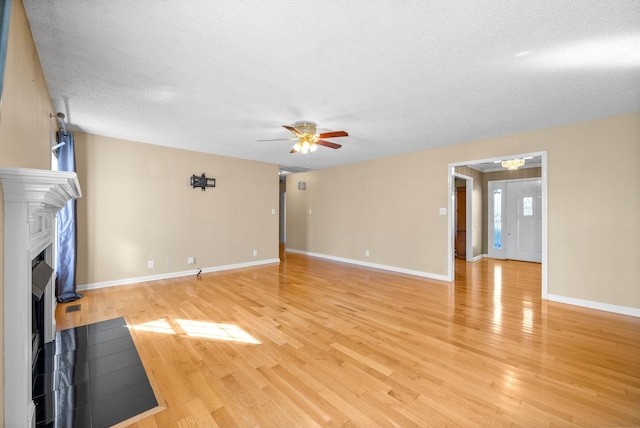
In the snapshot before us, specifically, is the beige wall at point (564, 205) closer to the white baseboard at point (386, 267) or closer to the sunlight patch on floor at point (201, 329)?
the white baseboard at point (386, 267)

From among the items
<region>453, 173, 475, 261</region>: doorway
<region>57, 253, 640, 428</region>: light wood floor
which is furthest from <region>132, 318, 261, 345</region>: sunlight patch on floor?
<region>453, 173, 475, 261</region>: doorway

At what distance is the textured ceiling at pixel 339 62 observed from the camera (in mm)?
1710

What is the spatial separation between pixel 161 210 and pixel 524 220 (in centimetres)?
874

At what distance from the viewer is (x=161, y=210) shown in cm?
503

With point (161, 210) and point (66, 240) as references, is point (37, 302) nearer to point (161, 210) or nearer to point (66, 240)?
point (66, 240)

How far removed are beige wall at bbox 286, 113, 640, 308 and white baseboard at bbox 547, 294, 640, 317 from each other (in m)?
0.06

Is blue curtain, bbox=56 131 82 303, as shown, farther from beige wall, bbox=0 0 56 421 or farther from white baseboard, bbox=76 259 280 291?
beige wall, bbox=0 0 56 421

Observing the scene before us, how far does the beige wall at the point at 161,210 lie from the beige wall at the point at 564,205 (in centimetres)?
291

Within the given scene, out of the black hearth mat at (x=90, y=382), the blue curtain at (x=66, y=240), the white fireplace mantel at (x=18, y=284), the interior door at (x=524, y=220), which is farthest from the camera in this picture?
the interior door at (x=524, y=220)

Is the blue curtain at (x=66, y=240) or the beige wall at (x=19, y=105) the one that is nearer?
the beige wall at (x=19, y=105)

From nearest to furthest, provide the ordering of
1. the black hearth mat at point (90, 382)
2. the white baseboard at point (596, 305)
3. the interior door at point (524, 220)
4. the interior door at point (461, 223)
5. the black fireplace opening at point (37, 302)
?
the black hearth mat at point (90, 382) → the black fireplace opening at point (37, 302) → the white baseboard at point (596, 305) → the interior door at point (524, 220) → the interior door at point (461, 223)

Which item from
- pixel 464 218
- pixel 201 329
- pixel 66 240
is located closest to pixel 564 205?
pixel 464 218

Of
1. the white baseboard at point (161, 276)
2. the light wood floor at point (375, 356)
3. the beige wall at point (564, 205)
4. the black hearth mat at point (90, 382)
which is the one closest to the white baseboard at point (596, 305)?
the beige wall at point (564, 205)

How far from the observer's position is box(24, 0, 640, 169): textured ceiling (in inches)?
67.3
